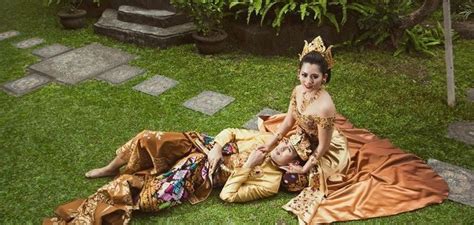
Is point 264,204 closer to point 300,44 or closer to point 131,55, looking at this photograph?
point 300,44

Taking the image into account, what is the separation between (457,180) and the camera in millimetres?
3670

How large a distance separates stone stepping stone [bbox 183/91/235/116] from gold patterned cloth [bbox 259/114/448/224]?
5.06ft

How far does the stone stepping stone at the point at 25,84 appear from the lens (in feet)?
17.6

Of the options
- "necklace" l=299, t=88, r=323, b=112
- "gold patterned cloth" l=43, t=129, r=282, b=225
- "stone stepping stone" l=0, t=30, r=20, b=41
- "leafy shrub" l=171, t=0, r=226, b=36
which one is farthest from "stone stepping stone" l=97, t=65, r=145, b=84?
"necklace" l=299, t=88, r=323, b=112

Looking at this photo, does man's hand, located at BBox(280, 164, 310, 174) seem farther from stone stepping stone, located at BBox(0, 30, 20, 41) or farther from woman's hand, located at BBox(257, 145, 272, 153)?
stone stepping stone, located at BBox(0, 30, 20, 41)

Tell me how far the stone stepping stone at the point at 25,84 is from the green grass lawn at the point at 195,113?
0.12 m

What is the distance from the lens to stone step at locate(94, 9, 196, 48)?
6.41m

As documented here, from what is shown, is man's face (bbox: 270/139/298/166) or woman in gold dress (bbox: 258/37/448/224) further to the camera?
man's face (bbox: 270/139/298/166)

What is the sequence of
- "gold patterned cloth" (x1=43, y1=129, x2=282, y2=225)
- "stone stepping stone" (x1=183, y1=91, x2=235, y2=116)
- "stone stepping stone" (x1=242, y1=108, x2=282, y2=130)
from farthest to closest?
"stone stepping stone" (x1=183, y1=91, x2=235, y2=116)
"stone stepping stone" (x1=242, y1=108, x2=282, y2=130)
"gold patterned cloth" (x1=43, y1=129, x2=282, y2=225)

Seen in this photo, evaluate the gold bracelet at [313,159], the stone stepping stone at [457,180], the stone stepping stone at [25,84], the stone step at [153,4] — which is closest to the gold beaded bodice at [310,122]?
the gold bracelet at [313,159]

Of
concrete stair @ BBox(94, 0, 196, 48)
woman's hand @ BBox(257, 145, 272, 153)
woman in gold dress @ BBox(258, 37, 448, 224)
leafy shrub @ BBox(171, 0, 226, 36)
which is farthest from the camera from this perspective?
concrete stair @ BBox(94, 0, 196, 48)

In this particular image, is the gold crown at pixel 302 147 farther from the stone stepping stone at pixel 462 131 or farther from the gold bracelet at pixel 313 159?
the stone stepping stone at pixel 462 131

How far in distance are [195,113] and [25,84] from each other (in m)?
2.30

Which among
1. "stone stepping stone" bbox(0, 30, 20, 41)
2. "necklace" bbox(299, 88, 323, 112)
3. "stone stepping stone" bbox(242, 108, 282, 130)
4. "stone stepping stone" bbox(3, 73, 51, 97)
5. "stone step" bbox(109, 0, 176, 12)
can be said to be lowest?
"stone stepping stone" bbox(3, 73, 51, 97)
